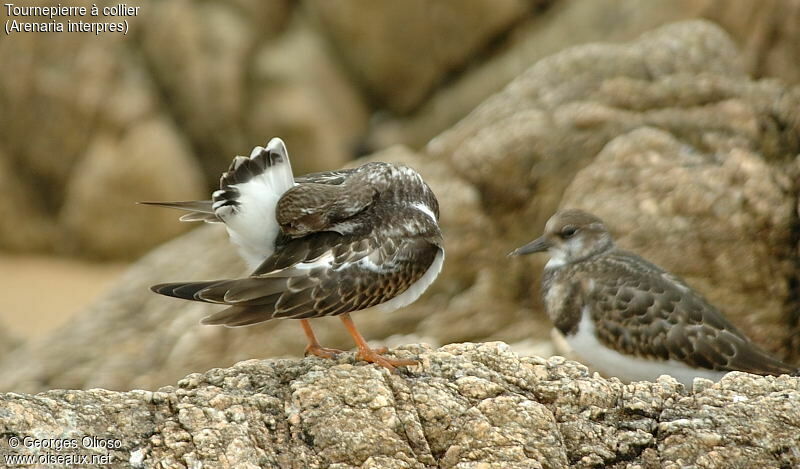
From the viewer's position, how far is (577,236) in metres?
6.46

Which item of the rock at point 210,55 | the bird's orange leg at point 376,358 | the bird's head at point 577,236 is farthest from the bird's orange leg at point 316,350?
the rock at point 210,55

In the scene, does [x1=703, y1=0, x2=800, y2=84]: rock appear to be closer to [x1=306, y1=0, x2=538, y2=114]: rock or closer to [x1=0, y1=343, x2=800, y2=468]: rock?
[x1=306, y1=0, x2=538, y2=114]: rock

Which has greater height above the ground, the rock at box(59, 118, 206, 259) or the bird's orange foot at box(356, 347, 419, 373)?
the rock at box(59, 118, 206, 259)

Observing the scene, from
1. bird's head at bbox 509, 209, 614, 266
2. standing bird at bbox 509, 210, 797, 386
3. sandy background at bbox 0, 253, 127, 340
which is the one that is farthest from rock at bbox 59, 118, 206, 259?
standing bird at bbox 509, 210, 797, 386

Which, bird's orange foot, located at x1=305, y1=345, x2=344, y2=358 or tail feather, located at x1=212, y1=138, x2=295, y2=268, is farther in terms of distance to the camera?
bird's orange foot, located at x1=305, y1=345, x2=344, y2=358

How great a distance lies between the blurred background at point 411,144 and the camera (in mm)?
6988

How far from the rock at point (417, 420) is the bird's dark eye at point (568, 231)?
2351 mm

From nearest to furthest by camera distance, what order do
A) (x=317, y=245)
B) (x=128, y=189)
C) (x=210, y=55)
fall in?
(x=317, y=245), (x=210, y=55), (x=128, y=189)

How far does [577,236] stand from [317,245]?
8.26 feet

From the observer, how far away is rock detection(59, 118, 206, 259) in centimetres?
1433

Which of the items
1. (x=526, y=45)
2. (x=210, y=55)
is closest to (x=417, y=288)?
(x=526, y=45)

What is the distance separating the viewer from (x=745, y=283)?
679 cm

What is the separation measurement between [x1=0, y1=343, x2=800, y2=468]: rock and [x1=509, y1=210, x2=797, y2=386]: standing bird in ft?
5.10

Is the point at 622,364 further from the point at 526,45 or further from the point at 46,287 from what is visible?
the point at 46,287
